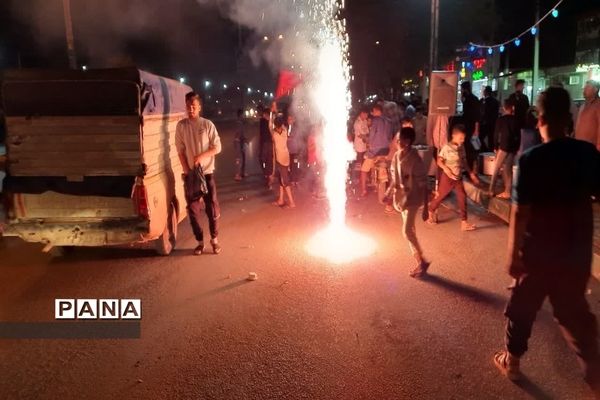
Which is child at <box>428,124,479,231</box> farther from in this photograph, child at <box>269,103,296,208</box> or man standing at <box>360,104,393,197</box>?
child at <box>269,103,296,208</box>

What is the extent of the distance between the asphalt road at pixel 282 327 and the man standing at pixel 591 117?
1.93m

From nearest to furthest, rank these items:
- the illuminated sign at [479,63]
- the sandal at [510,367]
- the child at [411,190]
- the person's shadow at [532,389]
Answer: the person's shadow at [532,389] < the sandal at [510,367] < the child at [411,190] < the illuminated sign at [479,63]

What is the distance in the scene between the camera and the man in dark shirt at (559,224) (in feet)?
10.8

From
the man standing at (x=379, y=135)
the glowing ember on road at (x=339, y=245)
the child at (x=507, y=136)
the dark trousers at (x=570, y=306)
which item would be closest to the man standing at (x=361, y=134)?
the man standing at (x=379, y=135)

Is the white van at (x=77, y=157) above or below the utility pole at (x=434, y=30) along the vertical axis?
below

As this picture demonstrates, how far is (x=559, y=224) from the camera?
3.36m

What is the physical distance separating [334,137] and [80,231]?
14.7 meters

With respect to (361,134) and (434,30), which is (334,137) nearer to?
(434,30)

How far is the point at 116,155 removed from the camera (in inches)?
241

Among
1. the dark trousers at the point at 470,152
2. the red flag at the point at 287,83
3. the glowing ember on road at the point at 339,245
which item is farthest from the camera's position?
the red flag at the point at 287,83

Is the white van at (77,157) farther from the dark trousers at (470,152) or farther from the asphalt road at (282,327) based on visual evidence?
the dark trousers at (470,152)

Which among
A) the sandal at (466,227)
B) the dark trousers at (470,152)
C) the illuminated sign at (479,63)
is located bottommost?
the sandal at (466,227)

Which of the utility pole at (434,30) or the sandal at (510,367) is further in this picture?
the utility pole at (434,30)

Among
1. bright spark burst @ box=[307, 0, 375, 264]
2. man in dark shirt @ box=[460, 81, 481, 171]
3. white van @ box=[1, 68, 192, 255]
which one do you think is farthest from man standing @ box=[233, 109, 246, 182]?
white van @ box=[1, 68, 192, 255]
